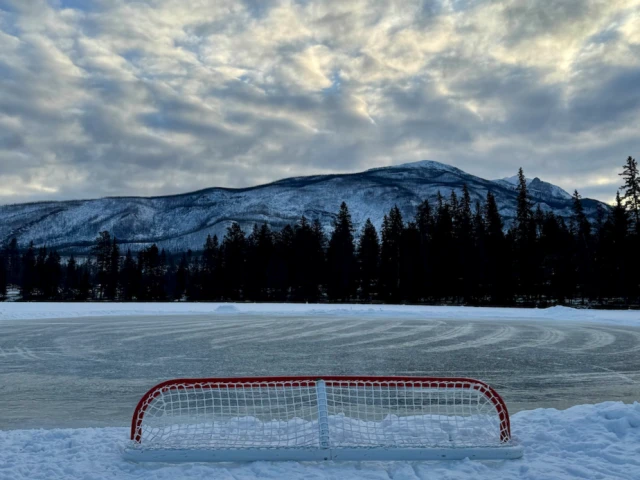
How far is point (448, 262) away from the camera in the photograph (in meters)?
58.8

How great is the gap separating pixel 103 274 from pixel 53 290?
37.5 feet

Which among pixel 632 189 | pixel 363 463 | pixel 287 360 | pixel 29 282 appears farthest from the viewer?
pixel 29 282

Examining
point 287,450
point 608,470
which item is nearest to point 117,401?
point 287,450

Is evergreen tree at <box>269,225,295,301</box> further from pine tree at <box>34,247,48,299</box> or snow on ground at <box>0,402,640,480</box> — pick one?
snow on ground at <box>0,402,640,480</box>

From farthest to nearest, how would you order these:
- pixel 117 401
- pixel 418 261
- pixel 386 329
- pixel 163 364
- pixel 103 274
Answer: pixel 103 274
pixel 418 261
pixel 386 329
pixel 163 364
pixel 117 401

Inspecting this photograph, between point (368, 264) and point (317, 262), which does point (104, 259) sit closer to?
point (317, 262)

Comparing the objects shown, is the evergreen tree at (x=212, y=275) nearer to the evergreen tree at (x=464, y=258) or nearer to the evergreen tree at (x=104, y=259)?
the evergreen tree at (x=104, y=259)

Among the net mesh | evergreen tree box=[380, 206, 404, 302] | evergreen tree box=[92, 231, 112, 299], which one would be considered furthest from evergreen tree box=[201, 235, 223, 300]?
the net mesh

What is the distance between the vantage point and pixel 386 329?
18203 mm

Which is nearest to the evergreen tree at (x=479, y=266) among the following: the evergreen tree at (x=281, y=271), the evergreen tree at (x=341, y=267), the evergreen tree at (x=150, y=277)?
the evergreen tree at (x=341, y=267)

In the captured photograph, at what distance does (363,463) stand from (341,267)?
202 ft

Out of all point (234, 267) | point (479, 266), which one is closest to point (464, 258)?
point (479, 266)

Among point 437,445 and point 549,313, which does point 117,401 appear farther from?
point 549,313

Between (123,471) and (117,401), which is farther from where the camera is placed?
(117,401)
